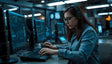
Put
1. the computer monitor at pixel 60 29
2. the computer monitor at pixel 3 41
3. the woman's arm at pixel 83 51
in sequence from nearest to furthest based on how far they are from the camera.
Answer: the computer monitor at pixel 3 41 < the woman's arm at pixel 83 51 < the computer monitor at pixel 60 29

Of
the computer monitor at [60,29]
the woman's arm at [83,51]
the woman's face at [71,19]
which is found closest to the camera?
the woman's arm at [83,51]

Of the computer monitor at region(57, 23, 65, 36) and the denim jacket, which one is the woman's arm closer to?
the denim jacket

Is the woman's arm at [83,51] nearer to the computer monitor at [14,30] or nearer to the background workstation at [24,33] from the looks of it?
the background workstation at [24,33]

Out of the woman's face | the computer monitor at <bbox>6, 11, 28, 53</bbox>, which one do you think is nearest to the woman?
the woman's face

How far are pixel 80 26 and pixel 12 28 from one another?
22.2 inches

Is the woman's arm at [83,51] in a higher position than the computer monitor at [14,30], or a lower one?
lower

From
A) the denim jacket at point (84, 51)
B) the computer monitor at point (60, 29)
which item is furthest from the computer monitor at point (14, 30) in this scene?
the computer monitor at point (60, 29)

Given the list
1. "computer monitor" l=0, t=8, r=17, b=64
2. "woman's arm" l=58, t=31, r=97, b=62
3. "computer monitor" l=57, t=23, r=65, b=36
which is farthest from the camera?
"computer monitor" l=57, t=23, r=65, b=36

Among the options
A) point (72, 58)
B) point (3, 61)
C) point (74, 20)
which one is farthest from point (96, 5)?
point (3, 61)

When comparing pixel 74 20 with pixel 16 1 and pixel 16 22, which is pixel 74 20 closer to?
pixel 16 22

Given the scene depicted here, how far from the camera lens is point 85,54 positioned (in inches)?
29.8

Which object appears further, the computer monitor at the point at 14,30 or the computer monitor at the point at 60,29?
the computer monitor at the point at 60,29

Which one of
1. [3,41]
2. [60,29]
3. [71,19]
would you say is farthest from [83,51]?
[60,29]

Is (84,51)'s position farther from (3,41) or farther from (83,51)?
(3,41)
